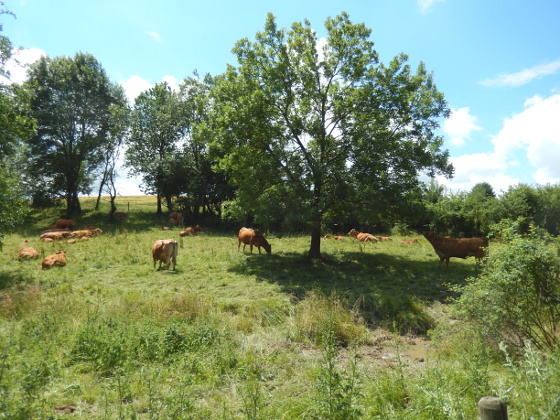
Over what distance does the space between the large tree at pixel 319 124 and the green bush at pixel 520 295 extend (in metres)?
8.47

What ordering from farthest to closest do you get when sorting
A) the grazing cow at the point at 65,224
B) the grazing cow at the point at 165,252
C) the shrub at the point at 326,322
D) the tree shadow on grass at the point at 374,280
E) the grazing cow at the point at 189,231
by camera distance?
the grazing cow at the point at 65,224, the grazing cow at the point at 189,231, the grazing cow at the point at 165,252, the tree shadow on grass at the point at 374,280, the shrub at the point at 326,322

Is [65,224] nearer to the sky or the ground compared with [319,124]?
nearer to the ground

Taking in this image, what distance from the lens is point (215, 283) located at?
1215 cm

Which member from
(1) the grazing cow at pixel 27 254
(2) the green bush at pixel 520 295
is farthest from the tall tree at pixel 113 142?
(2) the green bush at pixel 520 295

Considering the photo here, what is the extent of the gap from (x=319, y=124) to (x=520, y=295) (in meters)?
10.6

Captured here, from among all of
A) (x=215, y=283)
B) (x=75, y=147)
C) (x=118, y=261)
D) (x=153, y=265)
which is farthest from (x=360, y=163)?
(x=75, y=147)

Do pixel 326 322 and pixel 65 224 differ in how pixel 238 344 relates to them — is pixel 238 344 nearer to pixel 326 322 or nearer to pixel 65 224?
pixel 326 322

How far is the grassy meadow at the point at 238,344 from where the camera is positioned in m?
4.30

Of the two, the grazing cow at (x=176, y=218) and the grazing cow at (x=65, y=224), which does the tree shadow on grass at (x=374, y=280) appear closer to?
the grazing cow at (x=176, y=218)

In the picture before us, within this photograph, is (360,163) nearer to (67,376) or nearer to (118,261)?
(118,261)

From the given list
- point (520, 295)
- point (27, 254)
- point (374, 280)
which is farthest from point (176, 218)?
point (520, 295)

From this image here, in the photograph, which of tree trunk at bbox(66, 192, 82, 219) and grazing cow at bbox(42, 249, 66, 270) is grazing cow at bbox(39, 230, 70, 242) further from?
tree trunk at bbox(66, 192, 82, 219)

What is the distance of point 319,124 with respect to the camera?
14.9m

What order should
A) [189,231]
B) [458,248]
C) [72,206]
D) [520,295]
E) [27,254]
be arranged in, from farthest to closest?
1. [72,206]
2. [189,231]
3. [27,254]
4. [458,248]
5. [520,295]
